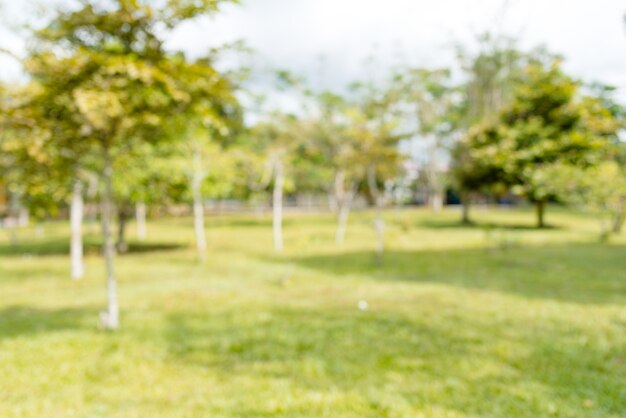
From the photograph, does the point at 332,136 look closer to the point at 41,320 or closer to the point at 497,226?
the point at 497,226

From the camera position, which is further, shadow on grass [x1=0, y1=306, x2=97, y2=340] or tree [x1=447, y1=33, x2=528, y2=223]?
tree [x1=447, y1=33, x2=528, y2=223]

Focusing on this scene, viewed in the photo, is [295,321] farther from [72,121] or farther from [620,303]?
[620,303]

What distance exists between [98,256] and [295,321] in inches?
759

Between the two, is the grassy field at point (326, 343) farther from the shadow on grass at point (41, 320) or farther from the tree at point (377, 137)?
the tree at point (377, 137)

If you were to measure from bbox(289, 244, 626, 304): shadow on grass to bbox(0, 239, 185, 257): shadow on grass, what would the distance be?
11.3m

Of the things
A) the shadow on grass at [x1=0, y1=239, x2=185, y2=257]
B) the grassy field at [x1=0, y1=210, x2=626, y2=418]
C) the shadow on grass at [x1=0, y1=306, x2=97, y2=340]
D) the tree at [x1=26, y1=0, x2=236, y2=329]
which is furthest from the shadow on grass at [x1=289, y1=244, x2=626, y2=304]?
the shadow on grass at [x1=0, y1=239, x2=185, y2=257]

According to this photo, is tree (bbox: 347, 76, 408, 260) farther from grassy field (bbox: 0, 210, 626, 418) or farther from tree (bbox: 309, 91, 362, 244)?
tree (bbox: 309, 91, 362, 244)

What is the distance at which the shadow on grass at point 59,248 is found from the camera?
27281mm

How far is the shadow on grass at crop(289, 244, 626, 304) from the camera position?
43.5ft

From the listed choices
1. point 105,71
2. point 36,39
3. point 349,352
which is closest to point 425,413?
point 349,352

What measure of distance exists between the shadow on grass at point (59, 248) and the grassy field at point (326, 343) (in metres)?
9.69

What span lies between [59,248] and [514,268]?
2596 centimetres

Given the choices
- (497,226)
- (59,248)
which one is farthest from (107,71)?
(497,226)

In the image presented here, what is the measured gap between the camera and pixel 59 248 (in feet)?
96.9
